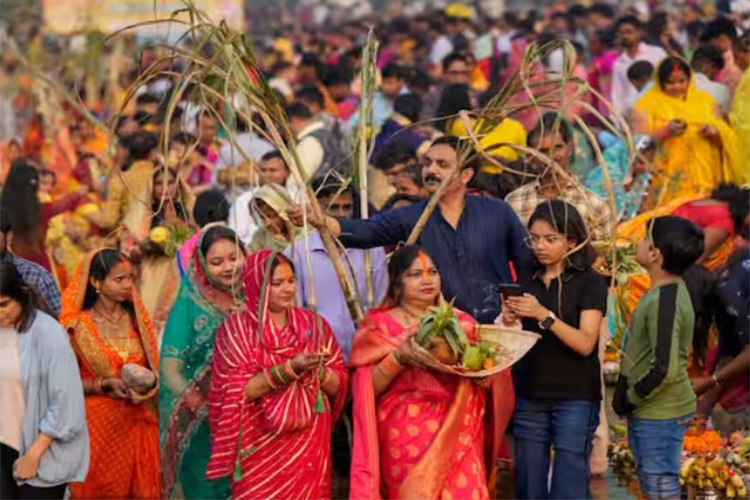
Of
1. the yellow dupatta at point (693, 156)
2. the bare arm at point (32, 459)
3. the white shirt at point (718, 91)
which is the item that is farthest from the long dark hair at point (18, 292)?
the white shirt at point (718, 91)

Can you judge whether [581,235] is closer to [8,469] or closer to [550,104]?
[550,104]

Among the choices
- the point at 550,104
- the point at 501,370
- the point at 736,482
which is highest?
the point at 550,104

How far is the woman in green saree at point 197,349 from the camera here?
9445mm

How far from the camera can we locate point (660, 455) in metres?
9.08

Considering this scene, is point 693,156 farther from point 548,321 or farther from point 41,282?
point 41,282

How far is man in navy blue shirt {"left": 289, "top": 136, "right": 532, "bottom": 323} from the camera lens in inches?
365

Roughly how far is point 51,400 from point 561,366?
2249 millimetres

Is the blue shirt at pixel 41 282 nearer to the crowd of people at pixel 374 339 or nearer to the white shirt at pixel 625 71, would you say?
the crowd of people at pixel 374 339

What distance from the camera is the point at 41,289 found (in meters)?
9.97

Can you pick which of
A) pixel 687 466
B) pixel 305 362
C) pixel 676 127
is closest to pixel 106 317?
pixel 305 362

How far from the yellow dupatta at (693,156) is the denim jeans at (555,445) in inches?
176

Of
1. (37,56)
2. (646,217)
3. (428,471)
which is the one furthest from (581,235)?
(37,56)

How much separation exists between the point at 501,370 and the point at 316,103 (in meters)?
8.19

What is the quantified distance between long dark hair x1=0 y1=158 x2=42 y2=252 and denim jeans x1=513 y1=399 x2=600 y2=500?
356 centimetres
